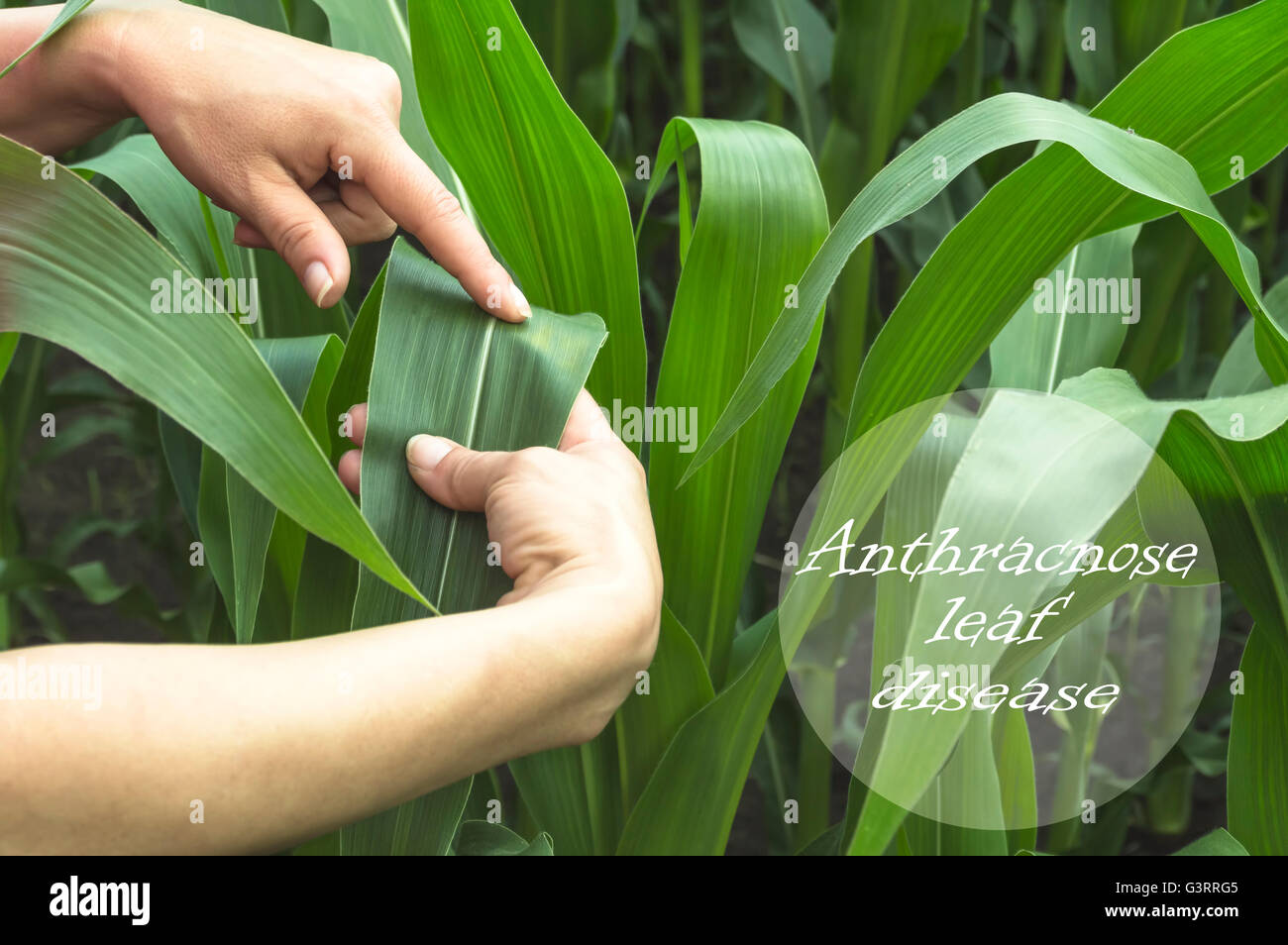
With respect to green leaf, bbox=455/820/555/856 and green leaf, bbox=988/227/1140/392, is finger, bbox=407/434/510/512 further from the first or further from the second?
green leaf, bbox=988/227/1140/392

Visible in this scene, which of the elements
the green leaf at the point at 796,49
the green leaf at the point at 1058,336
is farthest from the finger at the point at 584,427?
the green leaf at the point at 796,49

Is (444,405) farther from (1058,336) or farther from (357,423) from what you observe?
(1058,336)

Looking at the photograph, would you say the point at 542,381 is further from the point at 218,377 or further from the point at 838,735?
the point at 838,735

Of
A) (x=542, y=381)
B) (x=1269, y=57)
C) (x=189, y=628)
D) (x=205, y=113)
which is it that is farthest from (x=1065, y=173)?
(x=189, y=628)

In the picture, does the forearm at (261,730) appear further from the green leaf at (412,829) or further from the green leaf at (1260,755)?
the green leaf at (1260,755)

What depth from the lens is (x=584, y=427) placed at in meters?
0.42

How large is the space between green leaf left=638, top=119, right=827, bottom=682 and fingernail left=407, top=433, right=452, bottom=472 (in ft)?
0.37

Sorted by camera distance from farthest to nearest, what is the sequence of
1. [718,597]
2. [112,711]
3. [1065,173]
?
[718,597]
[1065,173]
[112,711]

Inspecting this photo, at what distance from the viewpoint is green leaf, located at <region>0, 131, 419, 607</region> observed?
0.29m

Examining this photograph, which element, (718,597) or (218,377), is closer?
(218,377)

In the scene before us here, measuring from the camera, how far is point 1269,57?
0.37m

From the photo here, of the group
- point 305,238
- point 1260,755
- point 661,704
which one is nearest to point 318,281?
point 305,238
